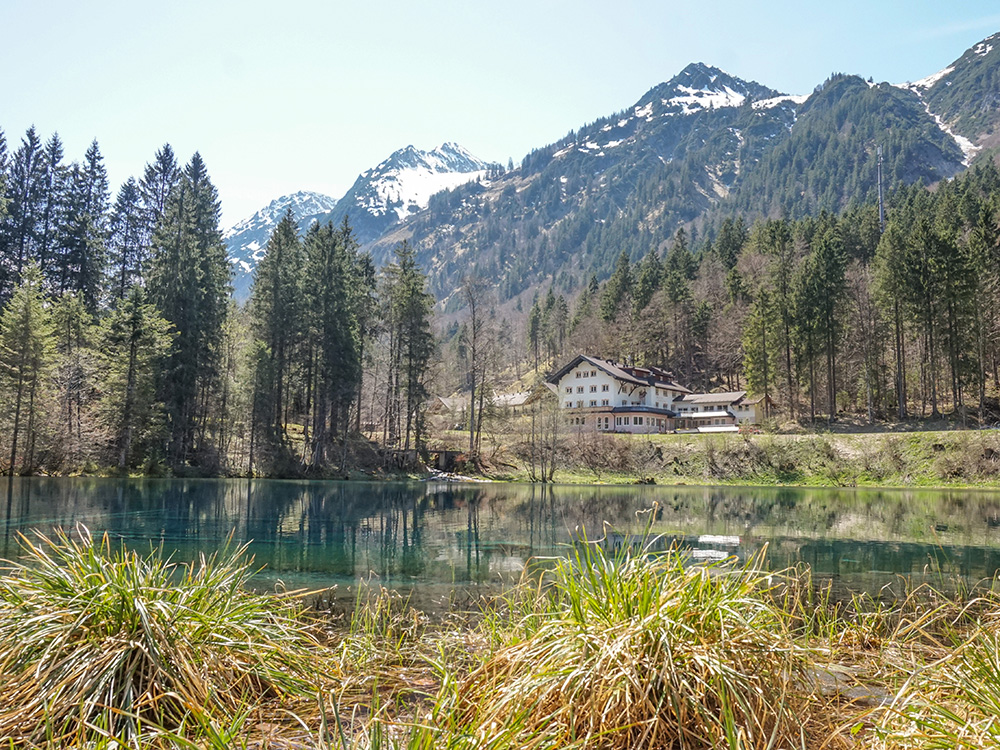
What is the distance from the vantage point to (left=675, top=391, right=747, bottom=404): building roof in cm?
6588

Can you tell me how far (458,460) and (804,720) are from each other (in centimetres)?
4784

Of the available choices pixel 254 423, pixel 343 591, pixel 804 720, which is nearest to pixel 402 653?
pixel 804 720

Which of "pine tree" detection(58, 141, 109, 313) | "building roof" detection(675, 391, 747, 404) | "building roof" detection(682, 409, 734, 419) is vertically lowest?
"building roof" detection(682, 409, 734, 419)

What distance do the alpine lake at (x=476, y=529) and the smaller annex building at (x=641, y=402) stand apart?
2682 centimetres

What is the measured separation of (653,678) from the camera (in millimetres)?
2975

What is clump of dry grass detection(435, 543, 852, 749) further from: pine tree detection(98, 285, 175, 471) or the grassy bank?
the grassy bank

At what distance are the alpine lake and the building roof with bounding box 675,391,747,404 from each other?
2789 centimetres

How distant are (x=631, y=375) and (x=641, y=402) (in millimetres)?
3314

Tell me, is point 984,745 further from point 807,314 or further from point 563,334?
point 563,334

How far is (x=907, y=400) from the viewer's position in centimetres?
5381

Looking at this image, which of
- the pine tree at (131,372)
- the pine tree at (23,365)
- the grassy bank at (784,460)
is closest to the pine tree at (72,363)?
the pine tree at (131,372)

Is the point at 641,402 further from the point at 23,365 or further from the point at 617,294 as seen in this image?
the point at 23,365

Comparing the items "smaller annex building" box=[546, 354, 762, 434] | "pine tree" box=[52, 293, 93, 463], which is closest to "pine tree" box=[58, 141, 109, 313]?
"pine tree" box=[52, 293, 93, 463]

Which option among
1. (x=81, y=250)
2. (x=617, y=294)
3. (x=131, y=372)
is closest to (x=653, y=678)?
(x=131, y=372)
